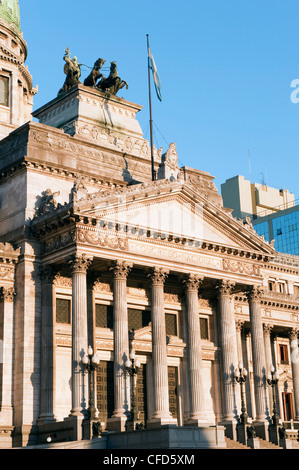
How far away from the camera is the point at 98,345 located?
5378cm

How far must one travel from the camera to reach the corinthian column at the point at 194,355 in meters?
52.3

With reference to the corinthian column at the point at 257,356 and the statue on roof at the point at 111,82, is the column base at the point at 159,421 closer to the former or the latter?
the corinthian column at the point at 257,356

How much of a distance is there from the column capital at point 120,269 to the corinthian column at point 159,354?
7.64 feet

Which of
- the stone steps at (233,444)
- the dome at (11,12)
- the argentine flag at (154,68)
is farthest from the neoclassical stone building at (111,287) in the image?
the dome at (11,12)

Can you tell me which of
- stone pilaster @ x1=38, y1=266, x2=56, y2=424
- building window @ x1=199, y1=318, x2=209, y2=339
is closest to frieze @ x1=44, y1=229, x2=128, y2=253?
stone pilaster @ x1=38, y1=266, x2=56, y2=424

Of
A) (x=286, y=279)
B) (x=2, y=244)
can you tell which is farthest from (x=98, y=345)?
(x=286, y=279)

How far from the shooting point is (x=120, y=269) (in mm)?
51250

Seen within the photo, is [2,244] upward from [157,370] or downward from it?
upward

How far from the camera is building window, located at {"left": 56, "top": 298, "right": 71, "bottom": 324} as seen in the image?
5269 cm

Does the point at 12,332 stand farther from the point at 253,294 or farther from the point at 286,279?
the point at 286,279

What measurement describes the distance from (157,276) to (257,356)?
396 inches

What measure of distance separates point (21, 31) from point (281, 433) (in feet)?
165

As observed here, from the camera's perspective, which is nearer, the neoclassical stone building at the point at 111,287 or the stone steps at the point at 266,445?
the neoclassical stone building at the point at 111,287

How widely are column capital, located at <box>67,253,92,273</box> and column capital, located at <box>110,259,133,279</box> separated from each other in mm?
2126
